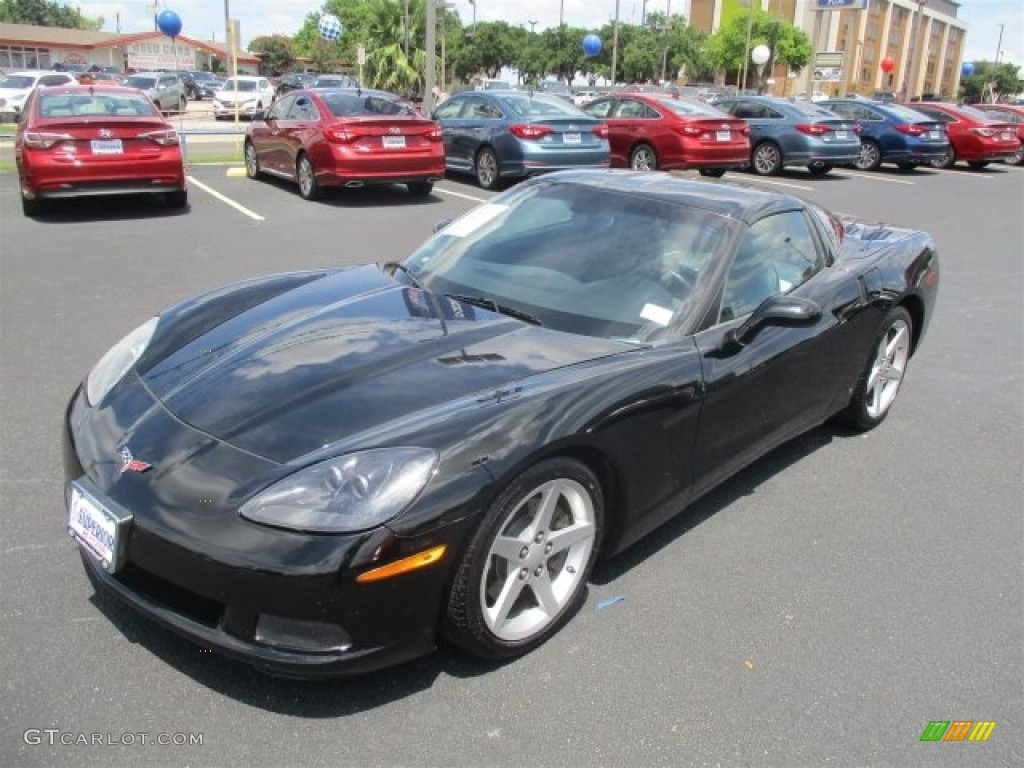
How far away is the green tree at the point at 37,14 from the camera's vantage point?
372ft

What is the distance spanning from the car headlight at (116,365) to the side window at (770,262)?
85.9 inches

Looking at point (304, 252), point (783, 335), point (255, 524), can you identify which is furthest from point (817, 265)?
point (304, 252)

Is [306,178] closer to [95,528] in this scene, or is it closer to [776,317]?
[776,317]

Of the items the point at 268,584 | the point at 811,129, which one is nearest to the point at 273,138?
the point at 811,129

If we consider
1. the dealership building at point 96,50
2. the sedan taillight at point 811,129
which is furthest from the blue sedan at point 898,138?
the dealership building at point 96,50

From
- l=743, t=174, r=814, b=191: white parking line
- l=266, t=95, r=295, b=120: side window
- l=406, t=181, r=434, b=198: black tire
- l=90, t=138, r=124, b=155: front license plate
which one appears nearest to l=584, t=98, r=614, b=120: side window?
l=743, t=174, r=814, b=191: white parking line

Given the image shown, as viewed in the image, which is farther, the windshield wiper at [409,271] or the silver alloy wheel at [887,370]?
the silver alloy wheel at [887,370]

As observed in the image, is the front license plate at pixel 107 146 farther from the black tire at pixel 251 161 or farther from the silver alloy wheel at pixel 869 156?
the silver alloy wheel at pixel 869 156

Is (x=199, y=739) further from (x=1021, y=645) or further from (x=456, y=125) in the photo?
(x=456, y=125)

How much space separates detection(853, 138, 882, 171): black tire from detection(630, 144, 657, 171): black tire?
21.3 feet

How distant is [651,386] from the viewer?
2967mm

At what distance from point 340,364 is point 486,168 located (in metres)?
11.1

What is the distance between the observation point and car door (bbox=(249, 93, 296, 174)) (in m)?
12.2

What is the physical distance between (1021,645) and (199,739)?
2.58 m
